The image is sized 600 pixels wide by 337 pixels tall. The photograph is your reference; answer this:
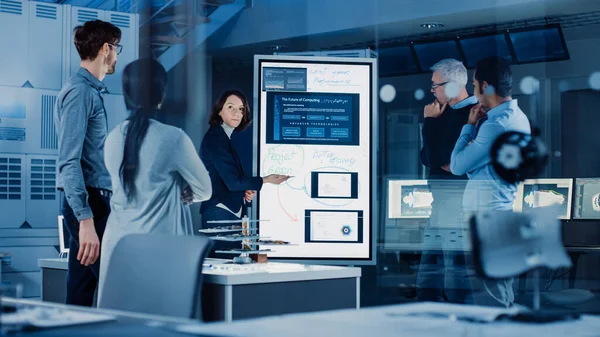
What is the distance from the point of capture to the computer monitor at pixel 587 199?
5.85 meters

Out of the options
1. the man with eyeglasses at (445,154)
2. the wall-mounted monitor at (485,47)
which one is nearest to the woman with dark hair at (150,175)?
the man with eyeglasses at (445,154)

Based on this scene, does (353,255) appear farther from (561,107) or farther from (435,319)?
(561,107)

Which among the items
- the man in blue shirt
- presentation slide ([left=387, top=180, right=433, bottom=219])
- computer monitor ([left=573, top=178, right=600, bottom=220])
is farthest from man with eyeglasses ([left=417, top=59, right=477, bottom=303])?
computer monitor ([left=573, top=178, right=600, bottom=220])

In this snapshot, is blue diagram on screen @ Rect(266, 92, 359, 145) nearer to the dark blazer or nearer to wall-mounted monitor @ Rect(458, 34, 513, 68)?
the dark blazer

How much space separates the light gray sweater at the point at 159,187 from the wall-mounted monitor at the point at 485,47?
7270 mm

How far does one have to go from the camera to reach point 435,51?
10445 millimetres

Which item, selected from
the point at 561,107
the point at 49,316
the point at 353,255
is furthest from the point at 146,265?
the point at 561,107

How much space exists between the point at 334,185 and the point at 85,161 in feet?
6.28

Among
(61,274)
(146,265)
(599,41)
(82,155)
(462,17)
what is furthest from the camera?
(599,41)

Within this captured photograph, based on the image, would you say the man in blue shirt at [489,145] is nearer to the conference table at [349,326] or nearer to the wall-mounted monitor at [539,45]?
the conference table at [349,326]

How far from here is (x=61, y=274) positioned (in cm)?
394

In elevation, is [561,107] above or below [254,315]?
above

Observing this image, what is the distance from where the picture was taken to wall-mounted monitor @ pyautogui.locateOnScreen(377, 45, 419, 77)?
10.7 metres

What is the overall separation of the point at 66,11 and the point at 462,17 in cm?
466
